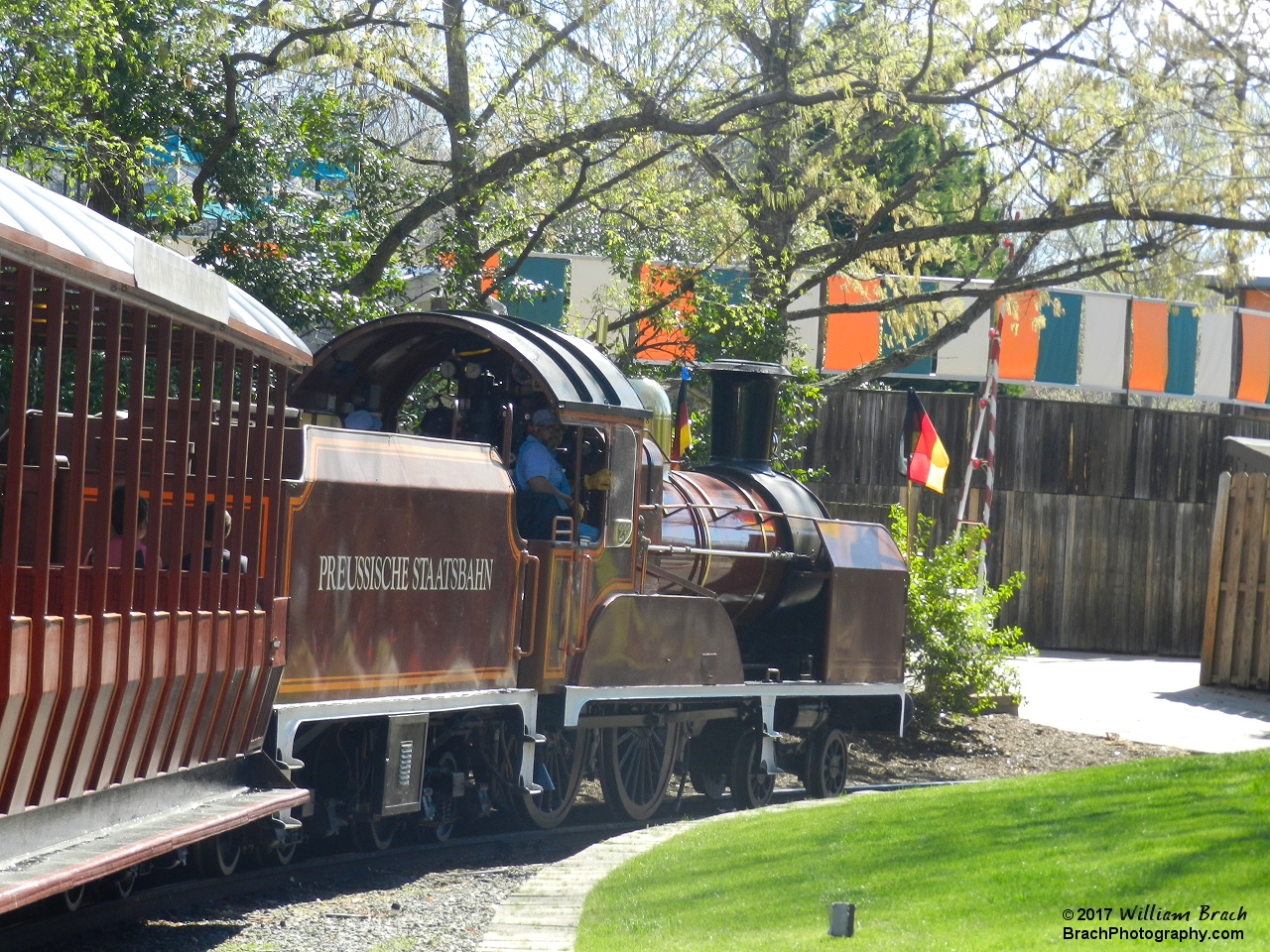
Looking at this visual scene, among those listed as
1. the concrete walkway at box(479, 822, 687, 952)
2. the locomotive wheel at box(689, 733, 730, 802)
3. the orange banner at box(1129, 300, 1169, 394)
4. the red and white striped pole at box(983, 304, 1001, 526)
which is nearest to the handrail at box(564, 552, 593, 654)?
the concrete walkway at box(479, 822, 687, 952)

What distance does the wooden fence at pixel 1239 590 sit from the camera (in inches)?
699

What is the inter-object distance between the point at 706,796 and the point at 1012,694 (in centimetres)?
527

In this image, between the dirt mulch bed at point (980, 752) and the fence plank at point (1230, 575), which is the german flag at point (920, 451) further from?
the fence plank at point (1230, 575)

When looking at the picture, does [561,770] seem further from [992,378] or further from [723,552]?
[992,378]

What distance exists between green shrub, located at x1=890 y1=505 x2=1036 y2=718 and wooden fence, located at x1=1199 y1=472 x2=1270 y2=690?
3709 millimetres

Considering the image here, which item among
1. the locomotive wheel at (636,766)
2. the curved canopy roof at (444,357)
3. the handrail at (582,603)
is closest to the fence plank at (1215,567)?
the locomotive wheel at (636,766)

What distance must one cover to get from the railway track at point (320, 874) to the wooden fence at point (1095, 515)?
12.4 metres

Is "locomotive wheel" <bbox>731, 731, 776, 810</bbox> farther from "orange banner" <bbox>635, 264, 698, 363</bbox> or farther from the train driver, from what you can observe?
"orange banner" <bbox>635, 264, 698, 363</bbox>

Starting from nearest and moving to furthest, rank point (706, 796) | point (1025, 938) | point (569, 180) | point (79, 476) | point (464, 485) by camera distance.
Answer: point (79, 476), point (1025, 938), point (464, 485), point (706, 796), point (569, 180)

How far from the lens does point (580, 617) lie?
383 inches

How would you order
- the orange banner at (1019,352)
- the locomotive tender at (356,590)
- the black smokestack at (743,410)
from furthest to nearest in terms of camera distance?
1. the orange banner at (1019,352)
2. the black smokestack at (743,410)
3. the locomotive tender at (356,590)

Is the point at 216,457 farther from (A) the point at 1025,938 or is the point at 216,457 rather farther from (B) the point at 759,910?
(A) the point at 1025,938

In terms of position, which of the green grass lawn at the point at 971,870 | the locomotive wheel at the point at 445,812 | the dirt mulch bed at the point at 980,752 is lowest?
the dirt mulch bed at the point at 980,752

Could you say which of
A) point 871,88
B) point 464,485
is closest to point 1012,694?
point 871,88
